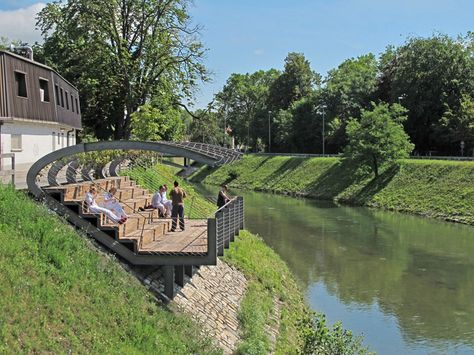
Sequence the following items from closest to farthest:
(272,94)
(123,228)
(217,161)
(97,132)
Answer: (217,161), (123,228), (97,132), (272,94)

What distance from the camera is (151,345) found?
32.5 feet

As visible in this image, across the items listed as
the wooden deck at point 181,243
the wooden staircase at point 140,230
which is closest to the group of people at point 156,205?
the wooden staircase at point 140,230

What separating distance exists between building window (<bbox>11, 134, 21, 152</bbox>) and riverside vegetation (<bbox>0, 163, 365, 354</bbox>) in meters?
14.4

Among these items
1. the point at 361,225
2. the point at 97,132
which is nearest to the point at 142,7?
the point at 97,132

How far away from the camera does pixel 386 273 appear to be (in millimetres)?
25797

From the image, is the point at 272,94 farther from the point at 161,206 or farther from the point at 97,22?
the point at 161,206

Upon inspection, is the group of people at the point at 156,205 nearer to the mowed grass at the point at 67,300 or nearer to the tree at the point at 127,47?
the mowed grass at the point at 67,300

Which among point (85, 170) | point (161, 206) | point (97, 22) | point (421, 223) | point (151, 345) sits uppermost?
point (97, 22)

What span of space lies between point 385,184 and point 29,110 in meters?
37.4

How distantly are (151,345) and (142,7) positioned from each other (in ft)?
103

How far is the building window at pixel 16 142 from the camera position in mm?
25828

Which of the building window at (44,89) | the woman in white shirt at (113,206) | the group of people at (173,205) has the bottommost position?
the group of people at (173,205)

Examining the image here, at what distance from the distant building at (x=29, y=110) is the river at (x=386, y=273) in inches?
536

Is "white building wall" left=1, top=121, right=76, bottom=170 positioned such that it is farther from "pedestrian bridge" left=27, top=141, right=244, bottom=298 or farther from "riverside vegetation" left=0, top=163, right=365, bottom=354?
"riverside vegetation" left=0, top=163, right=365, bottom=354
